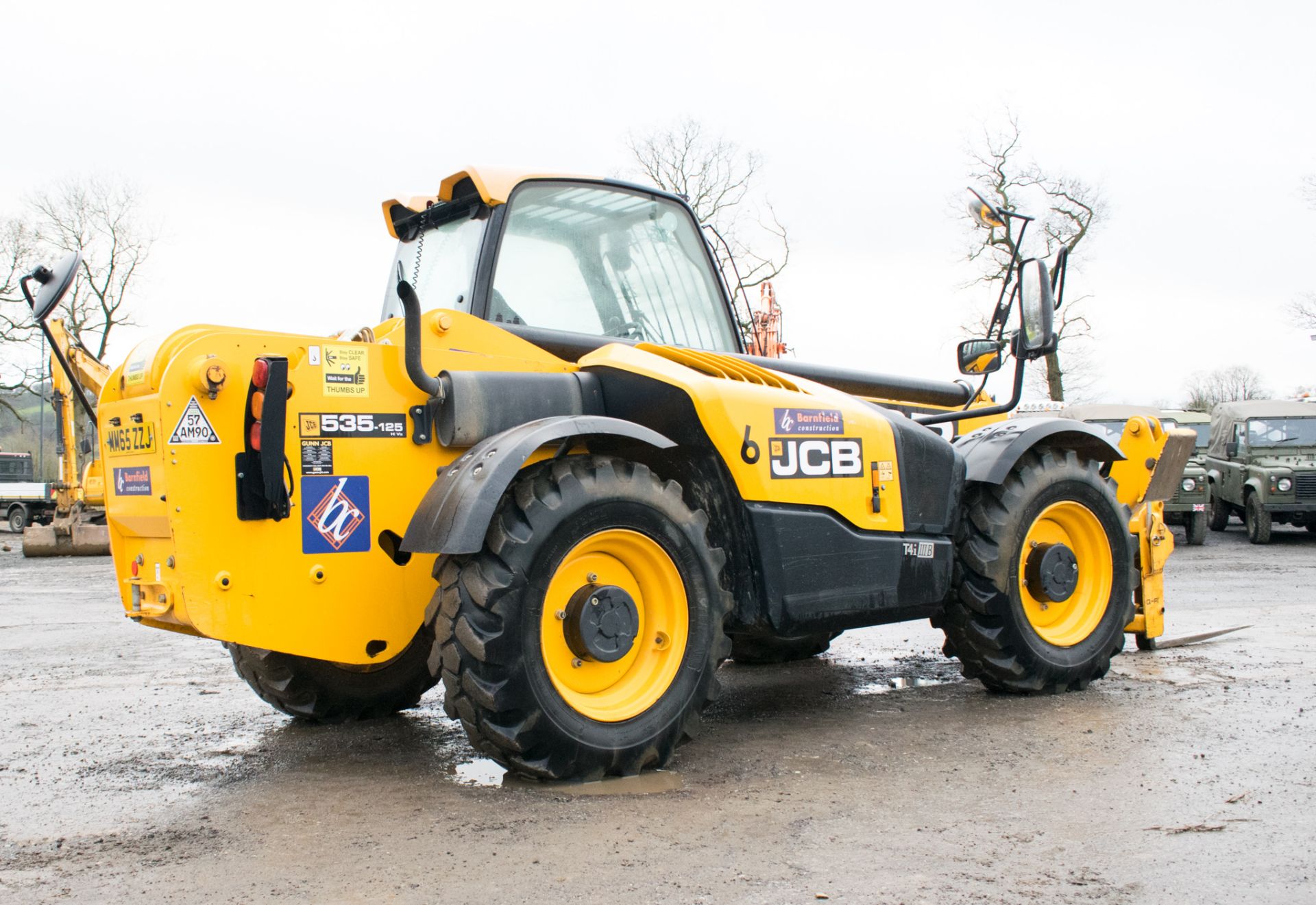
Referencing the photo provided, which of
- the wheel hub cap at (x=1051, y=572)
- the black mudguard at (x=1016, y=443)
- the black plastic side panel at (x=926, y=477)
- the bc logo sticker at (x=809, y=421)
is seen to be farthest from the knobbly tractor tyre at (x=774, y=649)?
the bc logo sticker at (x=809, y=421)

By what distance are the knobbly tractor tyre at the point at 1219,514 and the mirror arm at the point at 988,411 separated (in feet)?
54.7

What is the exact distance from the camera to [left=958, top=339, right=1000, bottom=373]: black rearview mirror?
19.8ft

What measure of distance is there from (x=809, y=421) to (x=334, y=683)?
2531 mm

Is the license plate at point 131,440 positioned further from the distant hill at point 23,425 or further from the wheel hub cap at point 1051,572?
the distant hill at point 23,425

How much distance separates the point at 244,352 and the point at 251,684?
6.30 ft

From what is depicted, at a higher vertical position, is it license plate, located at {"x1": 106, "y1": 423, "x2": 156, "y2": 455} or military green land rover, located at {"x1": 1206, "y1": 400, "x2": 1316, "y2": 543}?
license plate, located at {"x1": 106, "y1": 423, "x2": 156, "y2": 455}

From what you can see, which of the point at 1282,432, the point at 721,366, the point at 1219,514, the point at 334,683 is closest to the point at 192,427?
the point at 334,683

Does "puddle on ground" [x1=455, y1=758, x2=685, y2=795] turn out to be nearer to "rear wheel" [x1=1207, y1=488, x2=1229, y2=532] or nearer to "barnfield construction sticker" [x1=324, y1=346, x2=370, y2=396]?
"barnfield construction sticker" [x1=324, y1=346, x2=370, y2=396]

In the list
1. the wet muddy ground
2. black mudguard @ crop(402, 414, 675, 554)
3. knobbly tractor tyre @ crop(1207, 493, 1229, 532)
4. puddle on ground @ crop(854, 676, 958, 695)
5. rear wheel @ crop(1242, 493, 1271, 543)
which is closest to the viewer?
the wet muddy ground

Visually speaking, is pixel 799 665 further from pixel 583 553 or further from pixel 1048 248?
pixel 1048 248

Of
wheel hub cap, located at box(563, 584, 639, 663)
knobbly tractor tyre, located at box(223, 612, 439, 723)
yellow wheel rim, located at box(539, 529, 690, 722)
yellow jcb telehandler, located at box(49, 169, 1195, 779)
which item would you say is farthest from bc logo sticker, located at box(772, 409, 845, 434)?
knobbly tractor tyre, located at box(223, 612, 439, 723)

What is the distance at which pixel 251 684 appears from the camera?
5668 millimetres

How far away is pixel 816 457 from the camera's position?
520 cm

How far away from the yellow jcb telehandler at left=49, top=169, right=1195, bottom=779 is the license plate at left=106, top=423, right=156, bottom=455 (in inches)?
0.8
